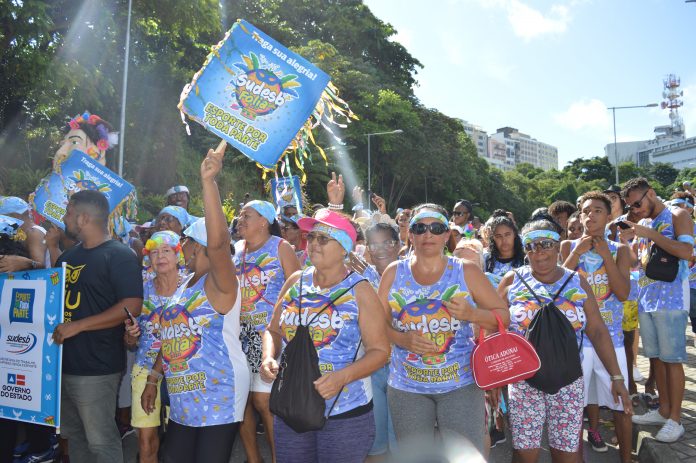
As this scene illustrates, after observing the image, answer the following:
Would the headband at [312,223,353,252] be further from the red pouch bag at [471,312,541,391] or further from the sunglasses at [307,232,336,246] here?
the red pouch bag at [471,312,541,391]

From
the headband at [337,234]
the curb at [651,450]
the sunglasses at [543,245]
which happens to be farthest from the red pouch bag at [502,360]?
the curb at [651,450]

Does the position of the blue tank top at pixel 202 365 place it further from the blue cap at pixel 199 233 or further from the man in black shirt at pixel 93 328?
the man in black shirt at pixel 93 328

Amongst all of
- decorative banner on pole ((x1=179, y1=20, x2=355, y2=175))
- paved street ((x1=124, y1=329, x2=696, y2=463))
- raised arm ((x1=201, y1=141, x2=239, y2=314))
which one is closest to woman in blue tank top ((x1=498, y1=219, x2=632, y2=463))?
paved street ((x1=124, y1=329, x2=696, y2=463))

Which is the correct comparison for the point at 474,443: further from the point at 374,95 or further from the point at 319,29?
the point at 319,29

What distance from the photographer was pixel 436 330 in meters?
3.15

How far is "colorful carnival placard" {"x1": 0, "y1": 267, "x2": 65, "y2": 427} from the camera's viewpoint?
11.6 feet

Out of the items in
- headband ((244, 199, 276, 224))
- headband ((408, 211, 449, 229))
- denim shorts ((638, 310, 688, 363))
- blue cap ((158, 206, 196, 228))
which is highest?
blue cap ((158, 206, 196, 228))

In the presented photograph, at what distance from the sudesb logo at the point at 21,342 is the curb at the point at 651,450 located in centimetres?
464

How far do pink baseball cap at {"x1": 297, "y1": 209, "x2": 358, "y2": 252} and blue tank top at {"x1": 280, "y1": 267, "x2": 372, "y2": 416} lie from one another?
23cm

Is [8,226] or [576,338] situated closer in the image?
[576,338]

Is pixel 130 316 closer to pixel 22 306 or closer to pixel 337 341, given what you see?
pixel 22 306

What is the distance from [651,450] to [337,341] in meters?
3.06

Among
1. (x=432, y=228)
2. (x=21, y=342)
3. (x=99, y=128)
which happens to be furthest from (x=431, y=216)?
(x=99, y=128)

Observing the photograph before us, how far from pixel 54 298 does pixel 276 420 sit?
180 centimetres
